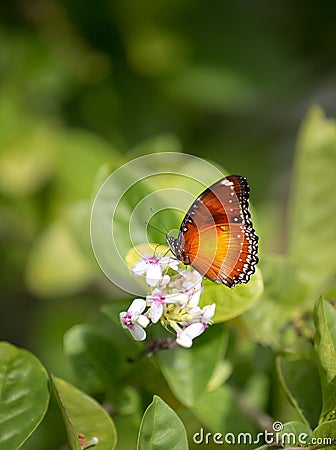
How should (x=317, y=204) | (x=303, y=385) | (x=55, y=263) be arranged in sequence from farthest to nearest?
1. (x=55, y=263)
2. (x=317, y=204)
3. (x=303, y=385)

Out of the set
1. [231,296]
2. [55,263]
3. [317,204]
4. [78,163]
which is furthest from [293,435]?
[78,163]

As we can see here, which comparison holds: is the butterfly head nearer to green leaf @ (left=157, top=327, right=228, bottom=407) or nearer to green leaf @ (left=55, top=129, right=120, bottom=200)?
green leaf @ (left=157, top=327, right=228, bottom=407)

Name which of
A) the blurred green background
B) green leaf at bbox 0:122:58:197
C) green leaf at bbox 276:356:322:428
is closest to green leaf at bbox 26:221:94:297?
the blurred green background

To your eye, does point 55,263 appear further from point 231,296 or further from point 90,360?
point 231,296

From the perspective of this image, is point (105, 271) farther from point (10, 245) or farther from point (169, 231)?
point (10, 245)

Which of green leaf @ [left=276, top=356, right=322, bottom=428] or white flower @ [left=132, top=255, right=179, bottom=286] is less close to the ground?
white flower @ [left=132, top=255, right=179, bottom=286]

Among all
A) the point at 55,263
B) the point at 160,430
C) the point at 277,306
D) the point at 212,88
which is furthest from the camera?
the point at 212,88

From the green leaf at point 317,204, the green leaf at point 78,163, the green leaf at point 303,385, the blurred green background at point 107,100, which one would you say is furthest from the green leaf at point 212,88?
the green leaf at point 303,385
